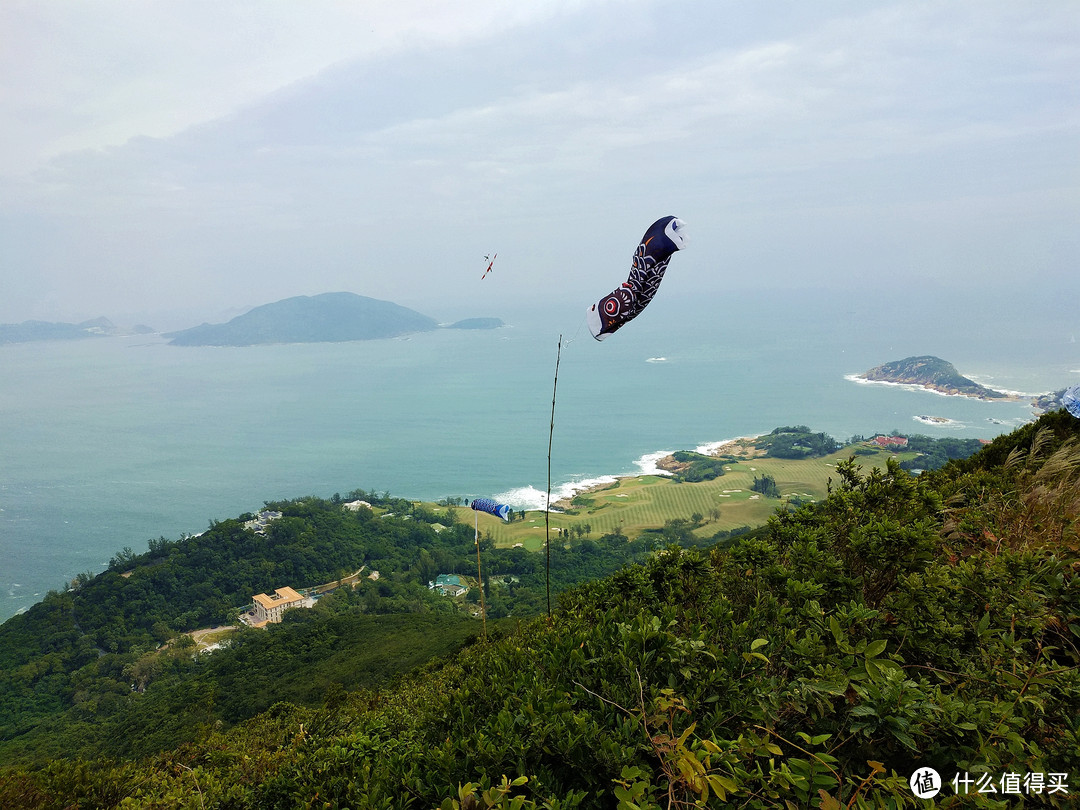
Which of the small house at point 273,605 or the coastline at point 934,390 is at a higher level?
the coastline at point 934,390

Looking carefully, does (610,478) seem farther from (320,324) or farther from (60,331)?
(60,331)

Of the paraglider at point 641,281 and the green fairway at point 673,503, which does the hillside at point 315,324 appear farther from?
the paraglider at point 641,281

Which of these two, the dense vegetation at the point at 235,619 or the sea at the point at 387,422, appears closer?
the dense vegetation at the point at 235,619

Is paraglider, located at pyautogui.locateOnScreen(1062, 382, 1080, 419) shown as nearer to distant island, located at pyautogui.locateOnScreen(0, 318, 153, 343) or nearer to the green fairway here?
the green fairway

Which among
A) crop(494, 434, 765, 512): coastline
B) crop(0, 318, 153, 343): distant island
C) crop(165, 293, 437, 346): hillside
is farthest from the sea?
crop(0, 318, 153, 343): distant island

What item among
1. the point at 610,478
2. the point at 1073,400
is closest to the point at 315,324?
the point at 610,478

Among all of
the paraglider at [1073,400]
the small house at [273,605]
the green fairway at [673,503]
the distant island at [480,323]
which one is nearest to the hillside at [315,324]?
the distant island at [480,323]

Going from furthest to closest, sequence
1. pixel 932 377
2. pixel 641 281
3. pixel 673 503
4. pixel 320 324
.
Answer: pixel 320 324 < pixel 932 377 < pixel 673 503 < pixel 641 281

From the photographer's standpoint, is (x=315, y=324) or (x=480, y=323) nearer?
(x=315, y=324)
